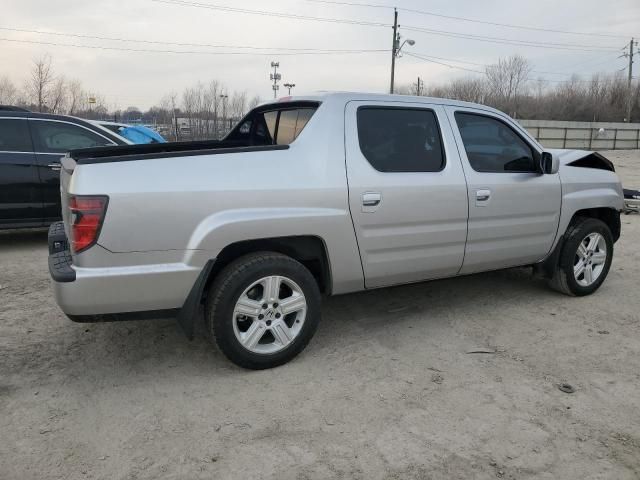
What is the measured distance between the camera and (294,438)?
2756 mm

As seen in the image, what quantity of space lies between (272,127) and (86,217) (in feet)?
6.44

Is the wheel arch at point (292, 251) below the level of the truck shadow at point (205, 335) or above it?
above

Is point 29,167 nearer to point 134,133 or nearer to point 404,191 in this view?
point 134,133

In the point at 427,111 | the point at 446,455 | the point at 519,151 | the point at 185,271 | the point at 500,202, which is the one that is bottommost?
the point at 446,455

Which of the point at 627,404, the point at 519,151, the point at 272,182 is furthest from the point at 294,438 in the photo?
the point at 519,151

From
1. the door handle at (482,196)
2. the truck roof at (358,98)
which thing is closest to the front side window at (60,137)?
the truck roof at (358,98)

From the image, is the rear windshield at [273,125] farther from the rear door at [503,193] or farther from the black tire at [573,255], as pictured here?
the black tire at [573,255]

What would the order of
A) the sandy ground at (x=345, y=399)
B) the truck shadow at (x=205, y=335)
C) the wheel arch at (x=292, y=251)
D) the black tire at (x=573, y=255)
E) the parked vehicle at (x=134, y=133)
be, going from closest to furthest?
1. the sandy ground at (x=345, y=399)
2. the wheel arch at (x=292, y=251)
3. the truck shadow at (x=205, y=335)
4. the black tire at (x=573, y=255)
5. the parked vehicle at (x=134, y=133)

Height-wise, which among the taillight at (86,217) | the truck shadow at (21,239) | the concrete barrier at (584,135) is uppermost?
the concrete barrier at (584,135)

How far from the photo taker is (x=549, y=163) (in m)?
4.42

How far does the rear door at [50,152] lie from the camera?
22.1ft

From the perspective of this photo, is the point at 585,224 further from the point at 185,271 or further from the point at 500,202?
the point at 185,271

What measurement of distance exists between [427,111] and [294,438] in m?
2.62

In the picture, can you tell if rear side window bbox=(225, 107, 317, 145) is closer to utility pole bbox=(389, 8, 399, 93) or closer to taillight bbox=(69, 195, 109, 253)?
taillight bbox=(69, 195, 109, 253)
